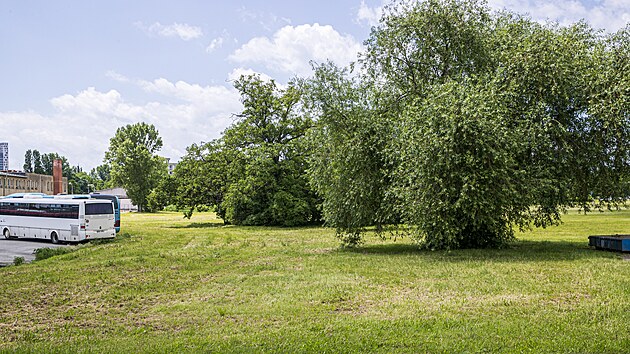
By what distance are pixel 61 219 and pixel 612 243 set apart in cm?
2888

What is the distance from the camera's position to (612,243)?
2198 centimetres

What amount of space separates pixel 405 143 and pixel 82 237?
819 inches

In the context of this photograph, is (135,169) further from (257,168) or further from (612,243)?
(612,243)

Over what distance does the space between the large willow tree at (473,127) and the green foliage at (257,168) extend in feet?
75.5

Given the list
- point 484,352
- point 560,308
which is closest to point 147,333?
point 484,352

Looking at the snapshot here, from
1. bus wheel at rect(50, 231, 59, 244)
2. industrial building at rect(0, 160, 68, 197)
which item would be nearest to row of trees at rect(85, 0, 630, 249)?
bus wheel at rect(50, 231, 59, 244)

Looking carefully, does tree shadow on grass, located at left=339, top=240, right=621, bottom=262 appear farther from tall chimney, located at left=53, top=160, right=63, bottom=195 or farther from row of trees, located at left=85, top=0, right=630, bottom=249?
tall chimney, located at left=53, top=160, right=63, bottom=195

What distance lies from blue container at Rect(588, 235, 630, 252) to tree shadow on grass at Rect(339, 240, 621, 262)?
330 millimetres

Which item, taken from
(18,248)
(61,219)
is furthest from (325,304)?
(61,219)

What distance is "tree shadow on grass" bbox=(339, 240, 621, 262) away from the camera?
2000cm

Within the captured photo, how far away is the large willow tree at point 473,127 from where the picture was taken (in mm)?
19906

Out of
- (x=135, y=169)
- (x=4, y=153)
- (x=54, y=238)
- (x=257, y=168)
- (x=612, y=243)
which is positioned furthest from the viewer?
(x=4, y=153)

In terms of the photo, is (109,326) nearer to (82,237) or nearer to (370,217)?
(370,217)

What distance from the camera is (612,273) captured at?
15.5 metres
